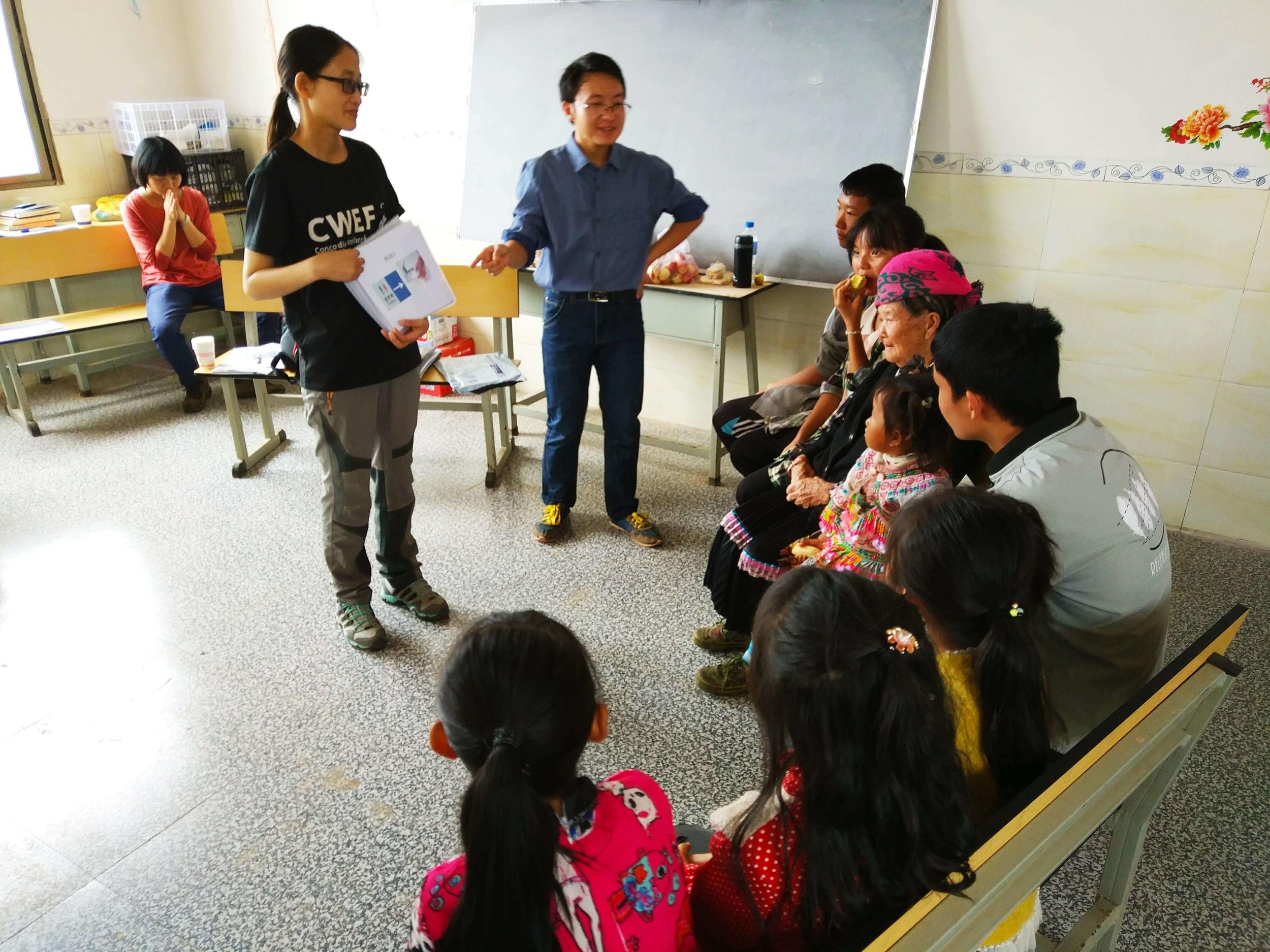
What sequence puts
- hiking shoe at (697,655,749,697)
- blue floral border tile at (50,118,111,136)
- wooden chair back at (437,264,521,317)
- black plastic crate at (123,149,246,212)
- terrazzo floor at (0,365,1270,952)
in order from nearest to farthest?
terrazzo floor at (0,365,1270,952) → hiking shoe at (697,655,749,697) → wooden chair back at (437,264,521,317) → blue floral border tile at (50,118,111,136) → black plastic crate at (123,149,246,212)

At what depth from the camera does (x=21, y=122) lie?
4.29 metres

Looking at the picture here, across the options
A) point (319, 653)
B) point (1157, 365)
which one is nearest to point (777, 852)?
point (319, 653)

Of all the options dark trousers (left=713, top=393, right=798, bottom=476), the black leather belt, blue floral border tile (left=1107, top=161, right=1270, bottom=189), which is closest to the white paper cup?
the black leather belt

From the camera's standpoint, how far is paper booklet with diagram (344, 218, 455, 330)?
6.77ft

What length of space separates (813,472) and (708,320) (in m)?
1.21

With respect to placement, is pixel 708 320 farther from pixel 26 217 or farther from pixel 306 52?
pixel 26 217

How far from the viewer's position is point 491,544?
295cm

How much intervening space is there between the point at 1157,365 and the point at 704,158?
178 cm

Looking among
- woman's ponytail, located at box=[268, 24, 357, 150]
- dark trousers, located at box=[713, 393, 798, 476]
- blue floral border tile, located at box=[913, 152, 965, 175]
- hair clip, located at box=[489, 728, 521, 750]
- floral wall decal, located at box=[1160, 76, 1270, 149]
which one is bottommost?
dark trousers, located at box=[713, 393, 798, 476]

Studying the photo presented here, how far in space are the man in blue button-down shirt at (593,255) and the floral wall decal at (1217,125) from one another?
1476mm

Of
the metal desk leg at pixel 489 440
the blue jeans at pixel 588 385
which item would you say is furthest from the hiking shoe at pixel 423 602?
the metal desk leg at pixel 489 440

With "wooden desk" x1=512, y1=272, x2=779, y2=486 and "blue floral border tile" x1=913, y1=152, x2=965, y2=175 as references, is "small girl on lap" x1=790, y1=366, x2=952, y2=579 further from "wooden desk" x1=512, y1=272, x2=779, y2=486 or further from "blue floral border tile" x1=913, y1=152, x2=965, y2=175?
"blue floral border tile" x1=913, y1=152, x2=965, y2=175

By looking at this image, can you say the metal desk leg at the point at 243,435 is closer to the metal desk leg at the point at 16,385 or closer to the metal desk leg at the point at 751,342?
the metal desk leg at the point at 16,385

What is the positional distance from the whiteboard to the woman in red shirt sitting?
155 cm
